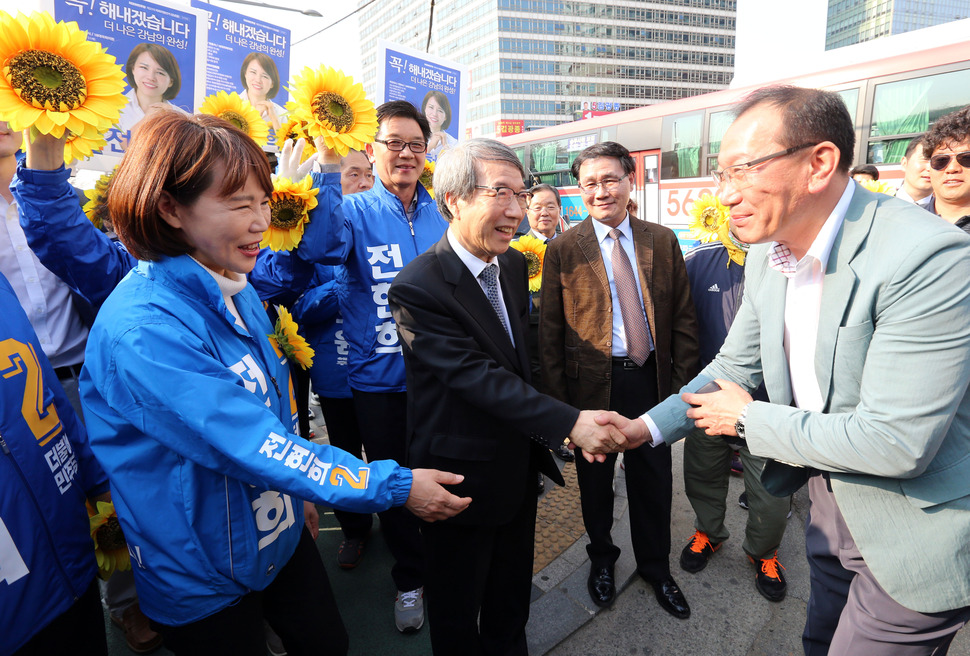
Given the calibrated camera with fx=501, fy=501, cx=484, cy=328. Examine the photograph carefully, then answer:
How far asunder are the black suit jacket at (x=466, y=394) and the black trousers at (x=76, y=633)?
1.06 meters

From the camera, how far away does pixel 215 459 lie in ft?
4.25

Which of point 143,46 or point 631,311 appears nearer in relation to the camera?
point 631,311

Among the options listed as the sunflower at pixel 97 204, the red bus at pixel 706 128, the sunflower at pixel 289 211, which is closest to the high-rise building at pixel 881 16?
the red bus at pixel 706 128

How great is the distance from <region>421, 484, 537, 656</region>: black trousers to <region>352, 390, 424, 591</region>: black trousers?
0.58 metres

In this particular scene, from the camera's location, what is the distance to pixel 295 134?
230 centimetres

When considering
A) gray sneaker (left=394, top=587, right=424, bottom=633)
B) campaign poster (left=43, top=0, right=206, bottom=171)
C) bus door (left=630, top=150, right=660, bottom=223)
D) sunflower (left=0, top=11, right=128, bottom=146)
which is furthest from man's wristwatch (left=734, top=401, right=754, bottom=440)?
bus door (left=630, top=150, right=660, bottom=223)

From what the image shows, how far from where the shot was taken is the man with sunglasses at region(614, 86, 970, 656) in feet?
4.00

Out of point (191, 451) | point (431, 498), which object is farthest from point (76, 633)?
point (431, 498)

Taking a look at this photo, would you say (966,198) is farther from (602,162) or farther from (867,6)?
(867,6)

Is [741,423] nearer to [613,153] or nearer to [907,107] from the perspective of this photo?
[613,153]

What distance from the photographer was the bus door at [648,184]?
1130cm

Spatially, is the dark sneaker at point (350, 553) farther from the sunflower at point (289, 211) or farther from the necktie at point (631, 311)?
the necktie at point (631, 311)

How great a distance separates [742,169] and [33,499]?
2.17 m

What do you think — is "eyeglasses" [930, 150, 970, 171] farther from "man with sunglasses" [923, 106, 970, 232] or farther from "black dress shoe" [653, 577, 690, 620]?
"black dress shoe" [653, 577, 690, 620]
